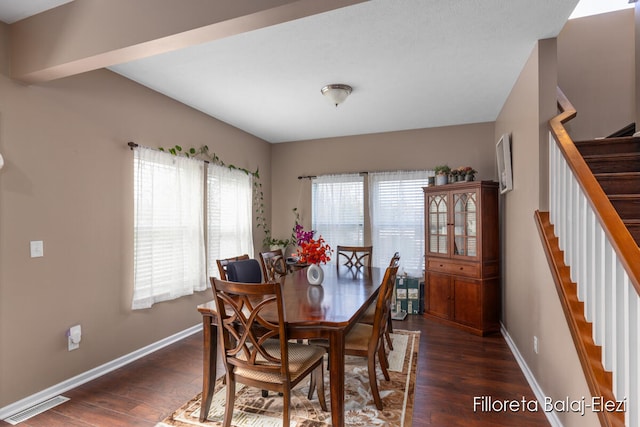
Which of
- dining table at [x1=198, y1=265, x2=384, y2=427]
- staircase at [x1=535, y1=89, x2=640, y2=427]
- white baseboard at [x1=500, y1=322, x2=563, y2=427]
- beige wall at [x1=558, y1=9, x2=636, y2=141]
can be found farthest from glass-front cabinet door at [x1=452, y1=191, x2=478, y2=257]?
dining table at [x1=198, y1=265, x2=384, y2=427]

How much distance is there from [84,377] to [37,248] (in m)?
1.11

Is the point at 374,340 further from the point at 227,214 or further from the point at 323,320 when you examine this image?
the point at 227,214

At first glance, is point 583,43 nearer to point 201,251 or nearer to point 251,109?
point 251,109

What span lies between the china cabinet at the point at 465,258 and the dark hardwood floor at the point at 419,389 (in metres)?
0.45

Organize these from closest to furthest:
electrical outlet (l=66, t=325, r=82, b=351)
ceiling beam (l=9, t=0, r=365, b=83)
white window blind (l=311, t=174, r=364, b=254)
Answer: ceiling beam (l=9, t=0, r=365, b=83) → electrical outlet (l=66, t=325, r=82, b=351) → white window blind (l=311, t=174, r=364, b=254)

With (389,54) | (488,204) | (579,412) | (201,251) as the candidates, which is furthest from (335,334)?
(488,204)

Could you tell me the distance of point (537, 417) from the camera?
221cm

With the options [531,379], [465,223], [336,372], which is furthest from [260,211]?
[531,379]

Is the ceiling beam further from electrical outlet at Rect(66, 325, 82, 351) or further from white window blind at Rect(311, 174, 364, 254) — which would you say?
white window blind at Rect(311, 174, 364, 254)

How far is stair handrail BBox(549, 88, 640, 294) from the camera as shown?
3.96 feet

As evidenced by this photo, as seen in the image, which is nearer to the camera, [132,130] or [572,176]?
[572,176]

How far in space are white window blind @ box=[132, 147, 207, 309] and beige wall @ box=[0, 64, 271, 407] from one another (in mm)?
98

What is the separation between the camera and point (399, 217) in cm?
491

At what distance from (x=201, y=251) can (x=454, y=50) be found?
3.26m
